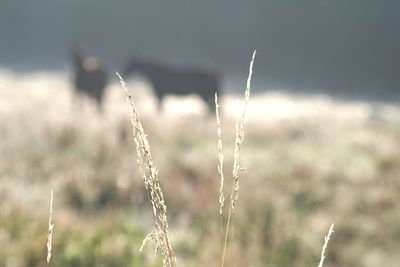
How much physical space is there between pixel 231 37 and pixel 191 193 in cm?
4131

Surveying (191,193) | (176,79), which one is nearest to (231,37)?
(176,79)

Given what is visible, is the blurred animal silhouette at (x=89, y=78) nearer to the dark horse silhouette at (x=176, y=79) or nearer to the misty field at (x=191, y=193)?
the misty field at (x=191, y=193)

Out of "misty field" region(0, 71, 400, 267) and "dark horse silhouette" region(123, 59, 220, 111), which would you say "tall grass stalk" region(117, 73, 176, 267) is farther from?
"dark horse silhouette" region(123, 59, 220, 111)

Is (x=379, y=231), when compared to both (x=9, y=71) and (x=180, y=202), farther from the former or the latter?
(x=9, y=71)

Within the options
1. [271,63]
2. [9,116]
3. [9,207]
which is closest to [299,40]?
[271,63]

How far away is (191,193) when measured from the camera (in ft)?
30.6

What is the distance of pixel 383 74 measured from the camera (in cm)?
4469

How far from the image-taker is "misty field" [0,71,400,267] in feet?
21.4

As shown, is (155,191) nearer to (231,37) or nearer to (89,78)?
(89,78)

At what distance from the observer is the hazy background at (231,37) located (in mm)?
44938

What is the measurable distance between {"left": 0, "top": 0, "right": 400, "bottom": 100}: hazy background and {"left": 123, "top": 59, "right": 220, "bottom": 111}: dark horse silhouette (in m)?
16.8

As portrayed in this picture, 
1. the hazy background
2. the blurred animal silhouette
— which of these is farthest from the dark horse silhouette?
the hazy background

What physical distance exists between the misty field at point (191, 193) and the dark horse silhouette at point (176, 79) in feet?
12.4

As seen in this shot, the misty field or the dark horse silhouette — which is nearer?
the misty field
